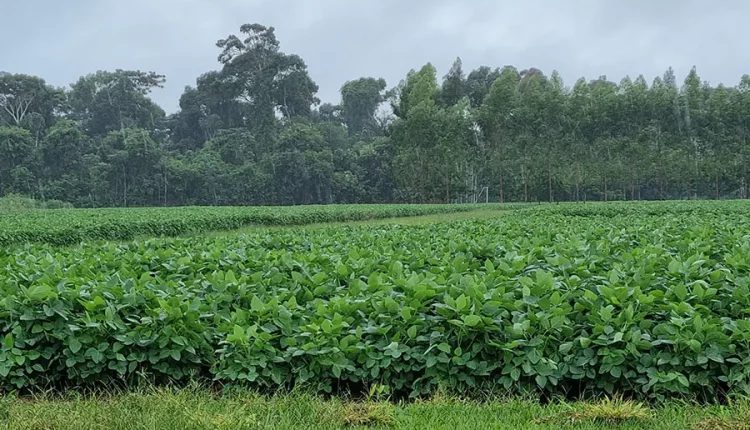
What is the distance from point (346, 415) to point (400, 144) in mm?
46625

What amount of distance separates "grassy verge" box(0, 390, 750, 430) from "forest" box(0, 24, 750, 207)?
41458 millimetres

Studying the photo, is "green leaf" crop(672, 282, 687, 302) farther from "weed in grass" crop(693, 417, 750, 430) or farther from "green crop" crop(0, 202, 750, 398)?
"weed in grass" crop(693, 417, 750, 430)

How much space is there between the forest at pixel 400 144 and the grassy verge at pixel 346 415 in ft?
136

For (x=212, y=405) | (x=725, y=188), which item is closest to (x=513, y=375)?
(x=212, y=405)

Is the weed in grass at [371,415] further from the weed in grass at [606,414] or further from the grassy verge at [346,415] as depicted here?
the weed in grass at [606,414]

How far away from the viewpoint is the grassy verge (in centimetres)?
258

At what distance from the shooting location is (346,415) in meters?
2.72

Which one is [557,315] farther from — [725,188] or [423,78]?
[725,188]

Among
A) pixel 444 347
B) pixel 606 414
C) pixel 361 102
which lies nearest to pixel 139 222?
pixel 444 347

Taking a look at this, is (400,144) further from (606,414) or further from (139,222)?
(606,414)

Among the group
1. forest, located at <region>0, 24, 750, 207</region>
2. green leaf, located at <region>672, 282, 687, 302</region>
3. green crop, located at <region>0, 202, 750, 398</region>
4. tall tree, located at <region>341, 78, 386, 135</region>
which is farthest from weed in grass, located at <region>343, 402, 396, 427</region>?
tall tree, located at <region>341, 78, 386, 135</region>

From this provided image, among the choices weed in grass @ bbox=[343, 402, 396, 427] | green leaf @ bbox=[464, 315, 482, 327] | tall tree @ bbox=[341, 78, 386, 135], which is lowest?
weed in grass @ bbox=[343, 402, 396, 427]

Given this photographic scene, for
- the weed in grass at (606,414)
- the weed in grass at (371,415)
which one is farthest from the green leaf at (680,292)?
the weed in grass at (371,415)

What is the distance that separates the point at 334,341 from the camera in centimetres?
307
